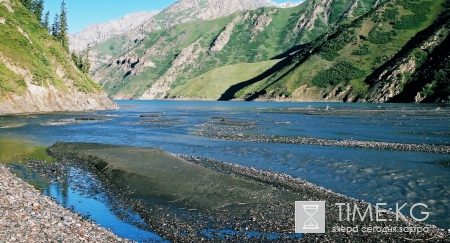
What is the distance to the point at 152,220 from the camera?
1998cm

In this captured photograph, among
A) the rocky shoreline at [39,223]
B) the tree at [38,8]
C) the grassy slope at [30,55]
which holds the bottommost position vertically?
the rocky shoreline at [39,223]

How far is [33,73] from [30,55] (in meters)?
9.89

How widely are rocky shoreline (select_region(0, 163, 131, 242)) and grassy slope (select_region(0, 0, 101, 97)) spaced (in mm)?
89375

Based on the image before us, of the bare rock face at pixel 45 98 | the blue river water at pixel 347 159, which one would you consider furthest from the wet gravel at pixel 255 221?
the bare rock face at pixel 45 98

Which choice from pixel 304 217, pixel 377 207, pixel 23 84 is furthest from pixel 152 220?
pixel 23 84

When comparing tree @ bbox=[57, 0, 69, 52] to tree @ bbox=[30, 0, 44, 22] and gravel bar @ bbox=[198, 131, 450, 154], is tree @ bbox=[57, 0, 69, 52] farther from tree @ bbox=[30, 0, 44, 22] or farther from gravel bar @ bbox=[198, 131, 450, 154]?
gravel bar @ bbox=[198, 131, 450, 154]

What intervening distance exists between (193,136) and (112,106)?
401 feet

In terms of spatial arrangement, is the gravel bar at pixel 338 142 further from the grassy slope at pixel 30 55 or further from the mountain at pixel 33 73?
the grassy slope at pixel 30 55

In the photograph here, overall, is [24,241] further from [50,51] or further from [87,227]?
[50,51]

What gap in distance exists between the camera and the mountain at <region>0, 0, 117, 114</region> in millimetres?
99562

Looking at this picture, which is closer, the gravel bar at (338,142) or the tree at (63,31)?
the gravel bar at (338,142)

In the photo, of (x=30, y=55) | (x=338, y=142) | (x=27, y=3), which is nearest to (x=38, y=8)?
(x=27, y=3)

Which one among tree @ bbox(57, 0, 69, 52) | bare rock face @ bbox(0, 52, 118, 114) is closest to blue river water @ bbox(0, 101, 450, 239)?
bare rock face @ bbox(0, 52, 118, 114)

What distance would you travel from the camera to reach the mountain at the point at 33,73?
99562mm
